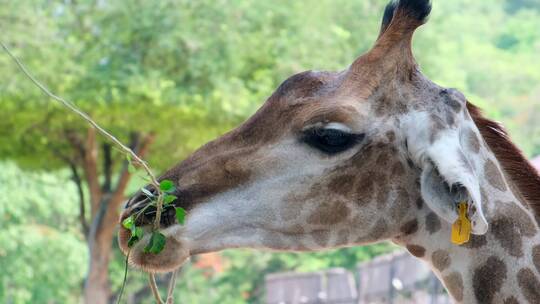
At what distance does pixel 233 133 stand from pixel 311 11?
51.3 ft

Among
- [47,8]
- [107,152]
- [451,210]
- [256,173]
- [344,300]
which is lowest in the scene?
[451,210]

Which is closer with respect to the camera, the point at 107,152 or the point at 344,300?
the point at 344,300

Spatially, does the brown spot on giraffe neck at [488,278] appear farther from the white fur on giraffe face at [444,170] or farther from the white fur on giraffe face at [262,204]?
the white fur on giraffe face at [262,204]

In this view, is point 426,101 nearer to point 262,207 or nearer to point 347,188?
point 347,188

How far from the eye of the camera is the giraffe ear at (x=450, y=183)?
318cm

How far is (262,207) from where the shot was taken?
3479 mm

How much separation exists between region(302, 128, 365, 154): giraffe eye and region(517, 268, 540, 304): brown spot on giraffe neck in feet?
2.23

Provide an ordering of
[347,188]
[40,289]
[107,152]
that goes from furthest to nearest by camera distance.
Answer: [40,289] < [107,152] < [347,188]

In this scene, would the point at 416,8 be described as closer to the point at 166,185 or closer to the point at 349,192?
the point at 349,192

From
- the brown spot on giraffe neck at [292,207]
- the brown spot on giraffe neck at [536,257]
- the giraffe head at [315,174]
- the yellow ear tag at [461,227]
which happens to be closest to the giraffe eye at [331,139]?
the giraffe head at [315,174]

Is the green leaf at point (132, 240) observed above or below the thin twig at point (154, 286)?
above

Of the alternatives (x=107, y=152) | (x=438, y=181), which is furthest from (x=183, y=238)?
(x=107, y=152)

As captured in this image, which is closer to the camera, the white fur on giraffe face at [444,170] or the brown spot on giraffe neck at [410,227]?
the white fur on giraffe face at [444,170]

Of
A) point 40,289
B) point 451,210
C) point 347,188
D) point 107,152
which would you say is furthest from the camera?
point 40,289
